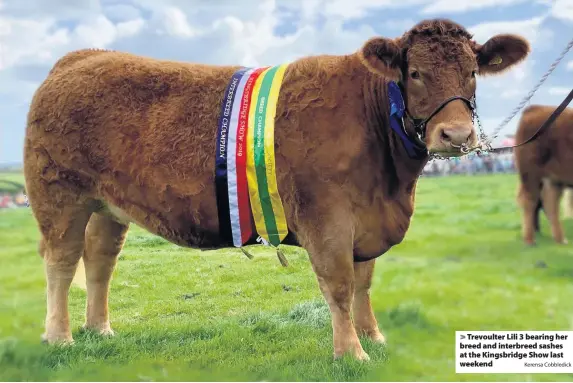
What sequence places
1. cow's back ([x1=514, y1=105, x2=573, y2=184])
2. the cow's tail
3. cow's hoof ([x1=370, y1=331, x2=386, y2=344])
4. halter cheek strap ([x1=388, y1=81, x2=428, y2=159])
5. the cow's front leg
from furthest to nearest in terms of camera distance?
the cow's tail < cow's back ([x1=514, y1=105, x2=573, y2=184]) < cow's hoof ([x1=370, y1=331, x2=386, y2=344]) < the cow's front leg < halter cheek strap ([x1=388, y1=81, x2=428, y2=159])

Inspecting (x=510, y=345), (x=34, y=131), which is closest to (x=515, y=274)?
(x=510, y=345)

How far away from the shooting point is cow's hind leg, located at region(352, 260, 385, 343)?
5773 mm

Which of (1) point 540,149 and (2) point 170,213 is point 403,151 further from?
(1) point 540,149

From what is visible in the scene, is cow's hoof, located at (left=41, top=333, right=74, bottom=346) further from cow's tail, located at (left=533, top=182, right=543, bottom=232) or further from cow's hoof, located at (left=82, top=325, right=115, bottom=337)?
cow's tail, located at (left=533, top=182, right=543, bottom=232)

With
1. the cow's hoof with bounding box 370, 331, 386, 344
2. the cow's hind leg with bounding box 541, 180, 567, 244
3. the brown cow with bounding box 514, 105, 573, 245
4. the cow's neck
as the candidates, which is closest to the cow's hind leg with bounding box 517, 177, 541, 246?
the brown cow with bounding box 514, 105, 573, 245

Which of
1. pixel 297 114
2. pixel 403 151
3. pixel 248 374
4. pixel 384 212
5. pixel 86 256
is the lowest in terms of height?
pixel 248 374

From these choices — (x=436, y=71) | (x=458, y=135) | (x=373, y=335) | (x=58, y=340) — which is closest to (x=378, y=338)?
(x=373, y=335)

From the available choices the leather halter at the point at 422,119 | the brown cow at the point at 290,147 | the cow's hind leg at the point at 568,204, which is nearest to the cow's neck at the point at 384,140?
the brown cow at the point at 290,147

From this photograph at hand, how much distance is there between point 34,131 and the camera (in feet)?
19.6

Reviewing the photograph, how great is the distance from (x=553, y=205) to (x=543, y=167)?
23.3 inches

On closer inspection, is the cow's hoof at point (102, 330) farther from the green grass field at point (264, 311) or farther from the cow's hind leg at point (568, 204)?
the cow's hind leg at point (568, 204)

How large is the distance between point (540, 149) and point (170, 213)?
621cm

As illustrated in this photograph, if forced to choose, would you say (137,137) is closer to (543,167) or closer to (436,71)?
(436,71)

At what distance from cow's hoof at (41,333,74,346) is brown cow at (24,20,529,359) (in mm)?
23
